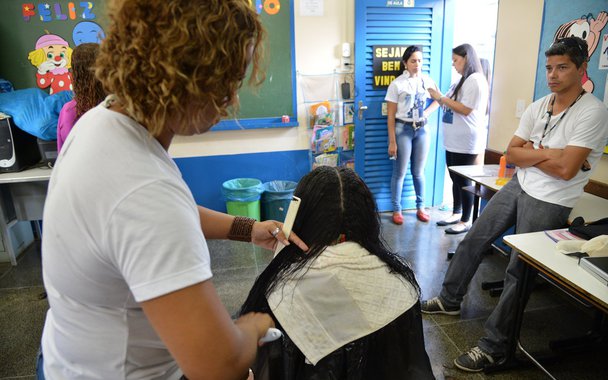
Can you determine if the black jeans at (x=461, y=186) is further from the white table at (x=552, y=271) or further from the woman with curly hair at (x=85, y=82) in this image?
the woman with curly hair at (x=85, y=82)

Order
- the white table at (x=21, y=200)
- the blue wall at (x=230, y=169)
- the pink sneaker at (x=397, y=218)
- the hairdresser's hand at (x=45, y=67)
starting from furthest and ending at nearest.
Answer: the pink sneaker at (x=397, y=218) < the blue wall at (x=230, y=169) < the hairdresser's hand at (x=45, y=67) < the white table at (x=21, y=200)

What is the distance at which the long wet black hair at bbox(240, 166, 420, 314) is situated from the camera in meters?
1.15

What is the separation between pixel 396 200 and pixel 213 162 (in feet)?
5.90

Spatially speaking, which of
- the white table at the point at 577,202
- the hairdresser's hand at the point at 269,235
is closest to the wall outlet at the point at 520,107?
the white table at the point at 577,202

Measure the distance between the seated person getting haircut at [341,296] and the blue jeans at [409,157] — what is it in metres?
2.65

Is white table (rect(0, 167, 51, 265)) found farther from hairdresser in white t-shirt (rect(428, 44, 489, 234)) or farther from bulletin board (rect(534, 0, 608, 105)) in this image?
bulletin board (rect(534, 0, 608, 105))

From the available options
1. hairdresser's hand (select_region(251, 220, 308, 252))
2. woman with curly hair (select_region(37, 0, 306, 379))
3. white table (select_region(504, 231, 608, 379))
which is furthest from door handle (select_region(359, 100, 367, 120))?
woman with curly hair (select_region(37, 0, 306, 379))

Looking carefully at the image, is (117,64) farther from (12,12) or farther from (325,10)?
(12,12)

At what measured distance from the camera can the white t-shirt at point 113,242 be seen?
20.5 inches

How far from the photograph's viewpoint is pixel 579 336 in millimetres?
2195

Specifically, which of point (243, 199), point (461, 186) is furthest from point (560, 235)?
point (243, 199)

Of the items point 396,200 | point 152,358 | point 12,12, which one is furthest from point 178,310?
point 12,12

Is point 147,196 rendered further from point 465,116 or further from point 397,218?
point 397,218

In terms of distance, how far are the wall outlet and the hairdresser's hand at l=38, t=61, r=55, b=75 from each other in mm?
3746
